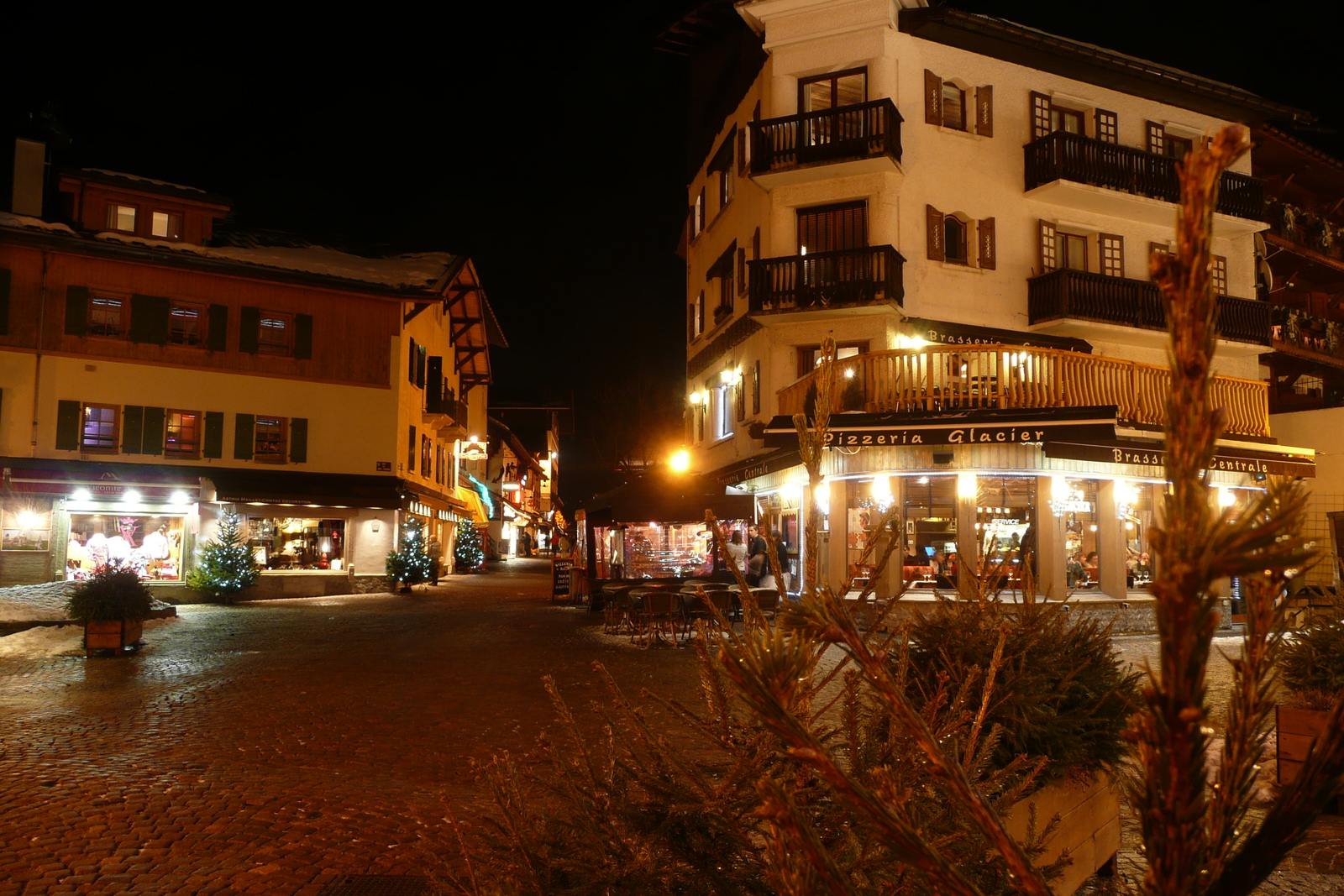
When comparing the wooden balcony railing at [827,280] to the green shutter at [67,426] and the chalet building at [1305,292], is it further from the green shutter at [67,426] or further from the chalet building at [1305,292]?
the green shutter at [67,426]

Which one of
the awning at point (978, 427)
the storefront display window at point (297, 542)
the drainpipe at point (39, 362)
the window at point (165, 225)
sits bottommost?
the storefront display window at point (297, 542)

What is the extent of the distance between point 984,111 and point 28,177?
26.7 metres

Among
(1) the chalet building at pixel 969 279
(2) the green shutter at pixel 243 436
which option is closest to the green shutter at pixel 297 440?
(2) the green shutter at pixel 243 436

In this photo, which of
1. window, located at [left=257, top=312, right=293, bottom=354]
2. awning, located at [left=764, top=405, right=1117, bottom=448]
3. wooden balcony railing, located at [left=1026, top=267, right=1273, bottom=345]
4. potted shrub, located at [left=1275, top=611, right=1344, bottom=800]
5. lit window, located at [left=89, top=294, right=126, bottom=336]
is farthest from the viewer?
window, located at [left=257, top=312, right=293, bottom=354]

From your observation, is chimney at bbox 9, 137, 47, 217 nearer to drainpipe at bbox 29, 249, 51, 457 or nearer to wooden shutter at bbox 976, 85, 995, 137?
drainpipe at bbox 29, 249, 51, 457

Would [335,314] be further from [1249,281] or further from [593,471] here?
[1249,281]

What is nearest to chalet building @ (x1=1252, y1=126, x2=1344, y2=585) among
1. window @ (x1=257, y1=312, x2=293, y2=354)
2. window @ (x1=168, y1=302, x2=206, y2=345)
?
window @ (x1=257, y1=312, x2=293, y2=354)

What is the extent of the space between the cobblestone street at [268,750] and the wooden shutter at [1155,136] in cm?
1214

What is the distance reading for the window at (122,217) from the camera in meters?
26.5

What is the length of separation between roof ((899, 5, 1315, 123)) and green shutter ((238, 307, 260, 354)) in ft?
64.8

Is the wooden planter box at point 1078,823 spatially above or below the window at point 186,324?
below

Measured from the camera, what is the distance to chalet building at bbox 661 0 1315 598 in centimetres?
1683

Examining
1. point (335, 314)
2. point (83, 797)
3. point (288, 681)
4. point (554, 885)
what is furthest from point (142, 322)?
point (554, 885)

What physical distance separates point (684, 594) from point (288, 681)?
21.6ft
